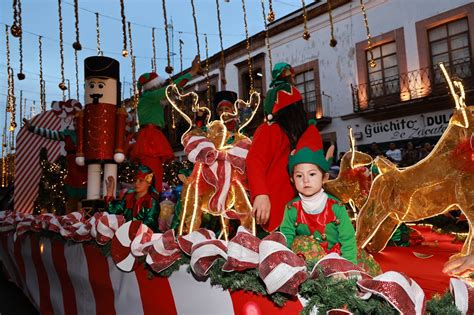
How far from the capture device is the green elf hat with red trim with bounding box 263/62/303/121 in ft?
7.99

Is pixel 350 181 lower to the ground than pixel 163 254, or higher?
higher

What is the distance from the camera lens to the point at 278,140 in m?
2.46

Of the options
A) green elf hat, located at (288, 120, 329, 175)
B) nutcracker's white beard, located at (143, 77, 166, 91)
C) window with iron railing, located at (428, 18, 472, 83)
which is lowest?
green elf hat, located at (288, 120, 329, 175)

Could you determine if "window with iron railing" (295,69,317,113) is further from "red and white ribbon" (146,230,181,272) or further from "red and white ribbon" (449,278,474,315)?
"red and white ribbon" (449,278,474,315)

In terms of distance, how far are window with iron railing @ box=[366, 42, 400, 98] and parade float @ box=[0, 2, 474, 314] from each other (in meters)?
9.09

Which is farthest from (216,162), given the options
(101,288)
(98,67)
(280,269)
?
(98,67)

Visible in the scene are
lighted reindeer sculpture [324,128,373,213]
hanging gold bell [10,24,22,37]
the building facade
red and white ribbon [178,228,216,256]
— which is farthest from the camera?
the building facade

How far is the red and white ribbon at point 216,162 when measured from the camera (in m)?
2.86

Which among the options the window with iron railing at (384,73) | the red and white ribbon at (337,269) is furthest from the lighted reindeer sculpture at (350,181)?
the window with iron railing at (384,73)

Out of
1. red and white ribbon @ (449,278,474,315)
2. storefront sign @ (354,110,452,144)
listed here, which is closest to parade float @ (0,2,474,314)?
red and white ribbon @ (449,278,474,315)

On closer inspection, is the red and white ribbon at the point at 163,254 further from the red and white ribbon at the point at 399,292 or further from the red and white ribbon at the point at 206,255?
the red and white ribbon at the point at 399,292

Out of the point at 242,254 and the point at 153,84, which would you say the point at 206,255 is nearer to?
the point at 242,254

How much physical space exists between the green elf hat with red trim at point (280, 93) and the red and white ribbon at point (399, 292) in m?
1.51

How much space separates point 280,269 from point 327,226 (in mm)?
905
